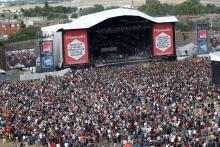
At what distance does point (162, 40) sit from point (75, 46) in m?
8.18

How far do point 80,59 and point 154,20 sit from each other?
7681mm

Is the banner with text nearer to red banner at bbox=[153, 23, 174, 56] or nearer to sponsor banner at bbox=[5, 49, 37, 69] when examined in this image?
sponsor banner at bbox=[5, 49, 37, 69]

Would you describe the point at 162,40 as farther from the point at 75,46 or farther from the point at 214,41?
the point at 75,46

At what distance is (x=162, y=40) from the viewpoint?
180ft

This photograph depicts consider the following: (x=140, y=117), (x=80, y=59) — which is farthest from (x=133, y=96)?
(x=80, y=59)

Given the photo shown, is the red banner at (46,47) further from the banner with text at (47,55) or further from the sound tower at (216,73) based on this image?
the sound tower at (216,73)

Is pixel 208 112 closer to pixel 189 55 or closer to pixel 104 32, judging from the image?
pixel 104 32

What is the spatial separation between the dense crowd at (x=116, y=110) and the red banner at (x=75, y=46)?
9461mm

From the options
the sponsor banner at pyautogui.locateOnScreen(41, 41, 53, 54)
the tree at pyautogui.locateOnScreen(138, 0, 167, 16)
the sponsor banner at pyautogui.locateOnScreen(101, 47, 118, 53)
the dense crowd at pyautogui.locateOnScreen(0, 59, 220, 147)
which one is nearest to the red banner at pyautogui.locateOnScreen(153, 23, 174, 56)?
the sponsor banner at pyautogui.locateOnScreen(101, 47, 118, 53)

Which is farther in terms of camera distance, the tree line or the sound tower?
the tree line

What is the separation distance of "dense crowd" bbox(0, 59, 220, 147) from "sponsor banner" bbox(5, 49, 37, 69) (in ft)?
34.8

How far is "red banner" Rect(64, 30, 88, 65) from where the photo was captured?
169ft

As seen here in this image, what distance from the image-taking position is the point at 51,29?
54906 mm

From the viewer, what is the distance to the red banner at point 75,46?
2028 inches
